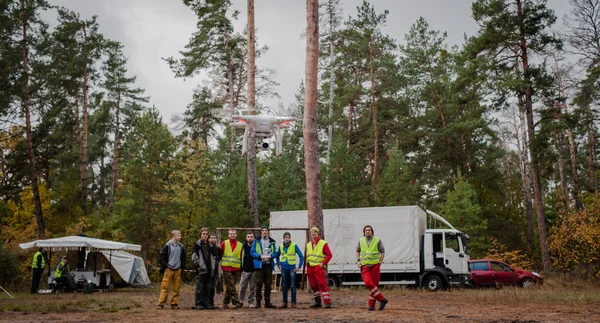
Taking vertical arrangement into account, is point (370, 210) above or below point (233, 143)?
below

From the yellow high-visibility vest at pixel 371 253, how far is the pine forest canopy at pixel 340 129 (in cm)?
1121

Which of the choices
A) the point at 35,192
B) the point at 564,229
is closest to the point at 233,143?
the point at 35,192

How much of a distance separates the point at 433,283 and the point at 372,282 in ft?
28.9

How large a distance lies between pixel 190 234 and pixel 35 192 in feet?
26.3

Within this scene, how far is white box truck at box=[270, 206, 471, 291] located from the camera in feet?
63.6

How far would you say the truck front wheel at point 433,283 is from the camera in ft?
62.8

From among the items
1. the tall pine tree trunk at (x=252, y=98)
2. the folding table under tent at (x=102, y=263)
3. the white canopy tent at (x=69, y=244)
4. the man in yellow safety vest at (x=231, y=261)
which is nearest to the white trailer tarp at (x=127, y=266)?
the folding table under tent at (x=102, y=263)

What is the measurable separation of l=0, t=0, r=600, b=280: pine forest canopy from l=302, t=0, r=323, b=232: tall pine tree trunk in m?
5.74

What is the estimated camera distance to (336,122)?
112ft

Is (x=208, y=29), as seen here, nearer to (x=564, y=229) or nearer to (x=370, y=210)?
(x=370, y=210)

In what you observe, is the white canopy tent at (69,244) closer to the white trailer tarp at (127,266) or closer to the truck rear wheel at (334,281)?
the white trailer tarp at (127,266)

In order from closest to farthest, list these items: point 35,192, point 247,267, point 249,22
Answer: point 247,267 < point 249,22 < point 35,192

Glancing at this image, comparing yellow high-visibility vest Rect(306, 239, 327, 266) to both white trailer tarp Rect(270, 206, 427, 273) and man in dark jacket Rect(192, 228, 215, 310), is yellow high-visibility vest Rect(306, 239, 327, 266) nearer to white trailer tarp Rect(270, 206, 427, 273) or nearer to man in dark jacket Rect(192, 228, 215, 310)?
man in dark jacket Rect(192, 228, 215, 310)

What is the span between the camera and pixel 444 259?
63.7 ft
